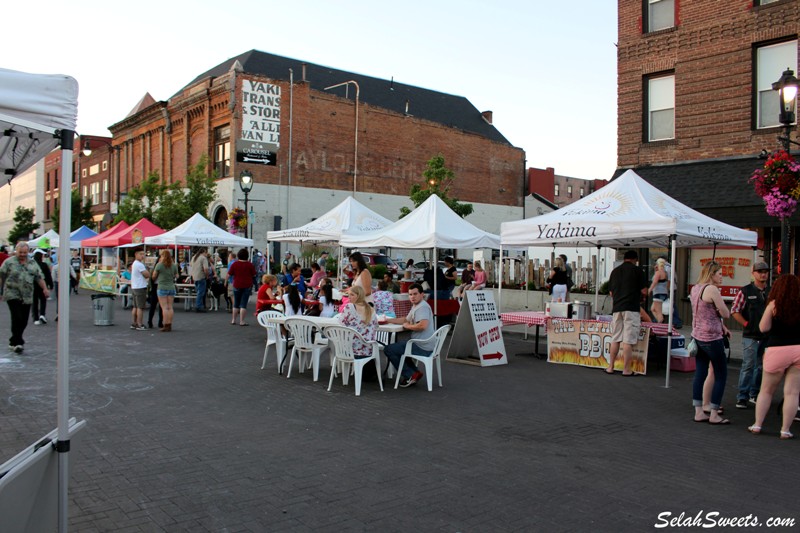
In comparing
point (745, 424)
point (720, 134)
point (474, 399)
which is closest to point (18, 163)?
point (474, 399)

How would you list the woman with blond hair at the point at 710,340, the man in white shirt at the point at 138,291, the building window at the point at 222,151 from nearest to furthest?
the woman with blond hair at the point at 710,340, the man in white shirt at the point at 138,291, the building window at the point at 222,151

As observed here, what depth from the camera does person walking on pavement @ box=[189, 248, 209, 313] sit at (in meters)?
19.3

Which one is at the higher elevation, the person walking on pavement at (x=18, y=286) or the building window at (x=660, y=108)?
the building window at (x=660, y=108)

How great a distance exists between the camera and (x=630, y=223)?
34.0 feet

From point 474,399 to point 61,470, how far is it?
5.61 m

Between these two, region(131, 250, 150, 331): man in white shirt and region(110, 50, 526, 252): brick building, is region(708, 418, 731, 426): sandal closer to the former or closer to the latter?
region(131, 250, 150, 331): man in white shirt

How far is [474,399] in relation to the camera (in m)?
8.41

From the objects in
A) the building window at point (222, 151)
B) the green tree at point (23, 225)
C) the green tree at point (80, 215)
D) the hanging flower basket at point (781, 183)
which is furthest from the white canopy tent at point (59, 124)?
the green tree at point (23, 225)

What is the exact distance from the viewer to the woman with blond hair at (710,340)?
722 centimetres

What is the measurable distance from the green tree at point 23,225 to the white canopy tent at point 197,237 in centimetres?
5069

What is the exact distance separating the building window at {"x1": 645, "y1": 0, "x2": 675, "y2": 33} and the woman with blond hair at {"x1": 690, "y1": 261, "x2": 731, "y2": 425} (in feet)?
42.3

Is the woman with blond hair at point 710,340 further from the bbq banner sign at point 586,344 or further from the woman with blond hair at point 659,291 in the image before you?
the woman with blond hair at point 659,291

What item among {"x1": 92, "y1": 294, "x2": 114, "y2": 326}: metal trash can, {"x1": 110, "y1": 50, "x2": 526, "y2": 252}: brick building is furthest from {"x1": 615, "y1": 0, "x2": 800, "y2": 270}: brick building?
{"x1": 110, "y1": 50, "x2": 526, "y2": 252}: brick building

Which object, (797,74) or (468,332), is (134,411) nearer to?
(468,332)
